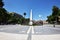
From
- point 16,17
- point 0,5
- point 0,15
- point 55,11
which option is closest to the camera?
point 55,11

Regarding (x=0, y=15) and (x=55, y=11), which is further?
(x=0, y=15)

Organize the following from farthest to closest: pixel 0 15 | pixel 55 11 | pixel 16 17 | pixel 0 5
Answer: pixel 0 15 → pixel 0 5 → pixel 16 17 → pixel 55 11

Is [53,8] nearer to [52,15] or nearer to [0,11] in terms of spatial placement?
[52,15]

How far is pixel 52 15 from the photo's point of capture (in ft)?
59.5

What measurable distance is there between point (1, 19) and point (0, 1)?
12.8ft

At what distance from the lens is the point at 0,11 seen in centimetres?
2934

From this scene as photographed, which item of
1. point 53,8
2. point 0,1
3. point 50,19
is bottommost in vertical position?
point 50,19

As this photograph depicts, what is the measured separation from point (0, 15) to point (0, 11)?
2.26ft

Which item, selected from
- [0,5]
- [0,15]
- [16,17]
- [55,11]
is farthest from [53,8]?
[0,15]

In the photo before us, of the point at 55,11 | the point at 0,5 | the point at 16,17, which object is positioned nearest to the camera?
the point at 55,11

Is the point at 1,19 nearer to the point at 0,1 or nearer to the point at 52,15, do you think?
the point at 0,1

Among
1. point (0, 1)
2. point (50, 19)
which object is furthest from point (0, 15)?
point (50, 19)

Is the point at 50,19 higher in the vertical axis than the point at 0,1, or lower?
lower

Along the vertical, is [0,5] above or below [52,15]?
above
